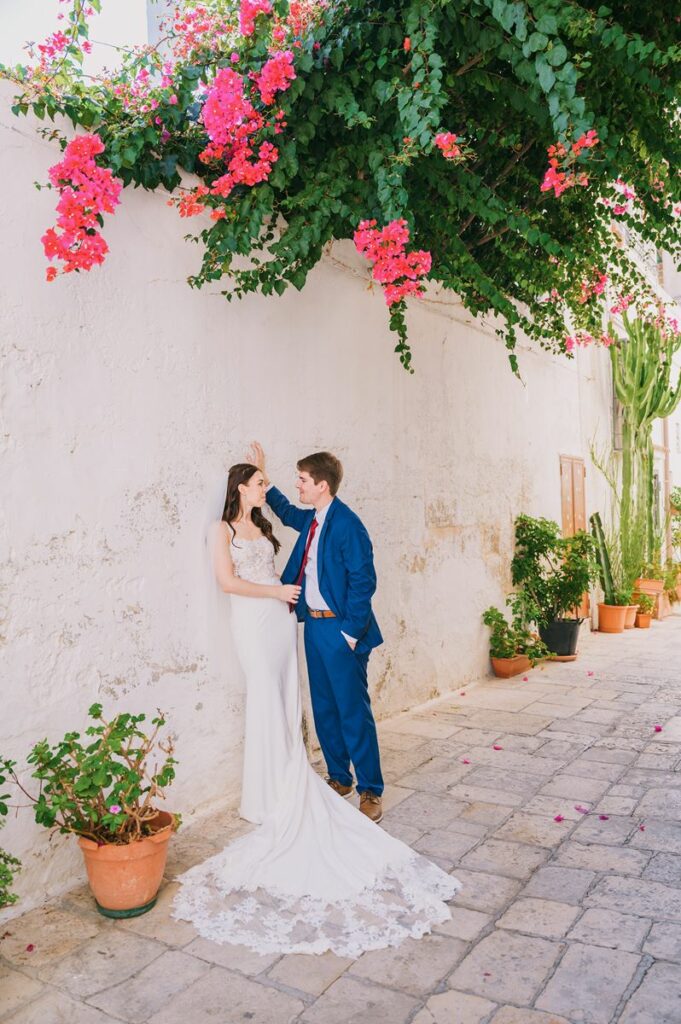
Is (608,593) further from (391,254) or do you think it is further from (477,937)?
(477,937)

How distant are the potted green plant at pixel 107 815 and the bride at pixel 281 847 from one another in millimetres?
215

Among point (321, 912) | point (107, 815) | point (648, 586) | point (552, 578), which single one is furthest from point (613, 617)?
point (107, 815)

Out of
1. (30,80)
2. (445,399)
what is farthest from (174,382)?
(445,399)

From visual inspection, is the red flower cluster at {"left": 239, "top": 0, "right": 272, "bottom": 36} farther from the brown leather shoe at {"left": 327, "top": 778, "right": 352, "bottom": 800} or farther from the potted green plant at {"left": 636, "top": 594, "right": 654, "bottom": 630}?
the potted green plant at {"left": 636, "top": 594, "right": 654, "bottom": 630}

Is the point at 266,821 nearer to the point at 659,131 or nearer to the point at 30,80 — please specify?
the point at 30,80

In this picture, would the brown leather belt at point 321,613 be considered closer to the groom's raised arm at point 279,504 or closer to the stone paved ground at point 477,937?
the groom's raised arm at point 279,504

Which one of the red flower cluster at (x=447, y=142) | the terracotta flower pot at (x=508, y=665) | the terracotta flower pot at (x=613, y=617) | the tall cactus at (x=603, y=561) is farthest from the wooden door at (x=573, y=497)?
the red flower cluster at (x=447, y=142)

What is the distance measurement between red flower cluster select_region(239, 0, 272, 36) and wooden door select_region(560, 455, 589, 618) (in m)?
7.03

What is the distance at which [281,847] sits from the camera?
362 cm

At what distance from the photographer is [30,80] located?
139 inches

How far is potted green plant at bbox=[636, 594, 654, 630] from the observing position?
10.9 metres

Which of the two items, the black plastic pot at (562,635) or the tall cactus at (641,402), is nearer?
the black plastic pot at (562,635)

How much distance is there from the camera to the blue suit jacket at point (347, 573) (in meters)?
4.25

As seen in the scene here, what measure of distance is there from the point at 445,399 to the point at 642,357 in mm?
6018
